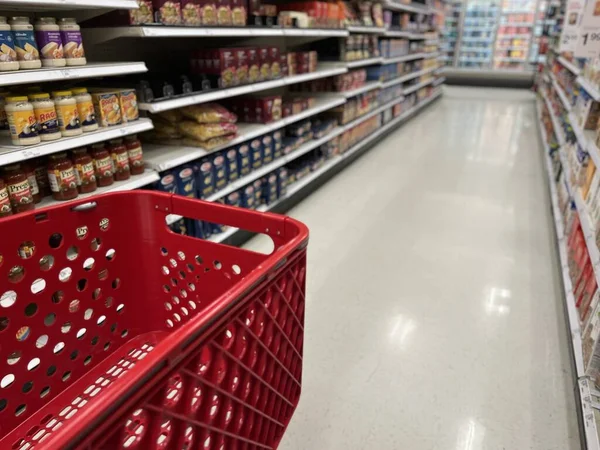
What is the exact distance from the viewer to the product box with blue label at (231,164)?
271 centimetres

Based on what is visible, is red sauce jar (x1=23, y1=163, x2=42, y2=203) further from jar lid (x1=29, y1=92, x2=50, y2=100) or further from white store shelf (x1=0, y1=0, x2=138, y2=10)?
white store shelf (x1=0, y1=0, x2=138, y2=10)

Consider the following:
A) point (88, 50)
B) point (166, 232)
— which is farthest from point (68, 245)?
point (88, 50)

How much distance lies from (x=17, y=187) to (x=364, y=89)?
4.20 metres

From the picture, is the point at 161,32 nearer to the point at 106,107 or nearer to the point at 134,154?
the point at 106,107

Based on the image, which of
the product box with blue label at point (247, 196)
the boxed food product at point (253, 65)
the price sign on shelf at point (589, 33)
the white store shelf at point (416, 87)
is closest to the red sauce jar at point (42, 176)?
the product box with blue label at point (247, 196)

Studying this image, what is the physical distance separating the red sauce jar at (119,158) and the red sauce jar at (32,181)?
34 centimetres

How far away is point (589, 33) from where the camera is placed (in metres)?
2.65

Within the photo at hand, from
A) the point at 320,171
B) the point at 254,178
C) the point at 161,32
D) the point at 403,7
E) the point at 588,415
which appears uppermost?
the point at 403,7

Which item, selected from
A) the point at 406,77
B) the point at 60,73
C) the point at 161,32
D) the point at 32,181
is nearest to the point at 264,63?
the point at 161,32

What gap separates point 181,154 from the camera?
2348 mm

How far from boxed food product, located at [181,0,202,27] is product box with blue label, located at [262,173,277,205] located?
1232 mm

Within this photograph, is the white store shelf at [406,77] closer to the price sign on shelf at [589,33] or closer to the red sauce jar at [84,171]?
the price sign on shelf at [589,33]

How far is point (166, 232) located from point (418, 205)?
9.44 feet

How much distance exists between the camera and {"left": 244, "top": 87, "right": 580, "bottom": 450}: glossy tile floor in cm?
166
